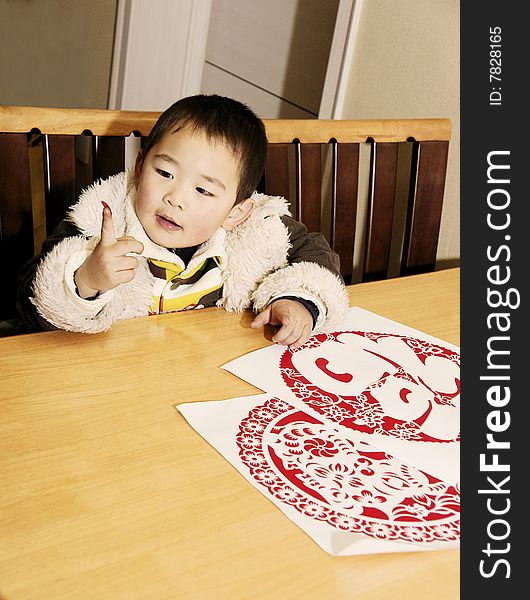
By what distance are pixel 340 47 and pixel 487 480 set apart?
4.51 ft

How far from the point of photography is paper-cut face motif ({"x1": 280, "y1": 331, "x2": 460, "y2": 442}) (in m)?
0.77

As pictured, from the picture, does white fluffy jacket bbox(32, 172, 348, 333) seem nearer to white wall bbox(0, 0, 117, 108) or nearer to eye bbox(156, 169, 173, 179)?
eye bbox(156, 169, 173, 179)

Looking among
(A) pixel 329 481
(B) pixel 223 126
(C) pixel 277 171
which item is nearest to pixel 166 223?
(B) pixel 223 126

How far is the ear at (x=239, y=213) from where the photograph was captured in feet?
3.49

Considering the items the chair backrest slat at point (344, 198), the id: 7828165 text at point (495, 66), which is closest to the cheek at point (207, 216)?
the chair backrest slat at point (344, 198)

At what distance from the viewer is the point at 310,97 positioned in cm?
218

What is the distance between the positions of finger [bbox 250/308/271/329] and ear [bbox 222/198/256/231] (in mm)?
166

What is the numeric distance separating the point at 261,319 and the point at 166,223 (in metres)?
0.17

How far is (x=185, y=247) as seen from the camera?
1039mm

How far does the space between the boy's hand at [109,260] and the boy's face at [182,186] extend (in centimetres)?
14

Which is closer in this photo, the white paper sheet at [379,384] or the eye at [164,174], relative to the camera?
the white paper sheet at [379,384]

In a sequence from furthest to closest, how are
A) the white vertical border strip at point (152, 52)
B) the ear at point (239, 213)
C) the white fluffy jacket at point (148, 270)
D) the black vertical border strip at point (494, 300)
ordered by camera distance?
Result: the white vertical border strip at point (152, 52) → the ear at point (239, 213) → the white fluffy jacket at point (148, 270) → the black vertical border strip at point (494, 300)

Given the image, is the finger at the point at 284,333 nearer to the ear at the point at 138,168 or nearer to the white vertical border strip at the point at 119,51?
the ear at the point at 138,168

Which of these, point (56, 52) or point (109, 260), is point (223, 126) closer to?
point (109, 260)
